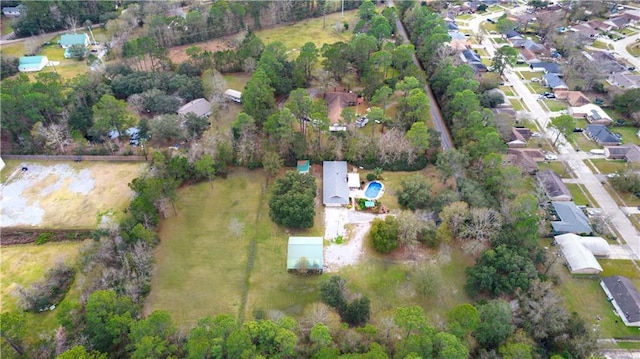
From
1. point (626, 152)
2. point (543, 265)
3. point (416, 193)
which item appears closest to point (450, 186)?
point (416, 193)

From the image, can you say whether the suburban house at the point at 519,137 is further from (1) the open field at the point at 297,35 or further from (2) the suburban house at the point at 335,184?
(1) the open field at the point at 297,35

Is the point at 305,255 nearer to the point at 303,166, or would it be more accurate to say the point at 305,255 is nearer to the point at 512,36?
the point at 303,166

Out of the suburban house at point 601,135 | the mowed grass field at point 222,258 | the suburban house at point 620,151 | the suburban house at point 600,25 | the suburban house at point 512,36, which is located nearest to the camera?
the mowed grass field at point 222,258

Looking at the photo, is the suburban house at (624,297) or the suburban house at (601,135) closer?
the suburban house at (624,297)

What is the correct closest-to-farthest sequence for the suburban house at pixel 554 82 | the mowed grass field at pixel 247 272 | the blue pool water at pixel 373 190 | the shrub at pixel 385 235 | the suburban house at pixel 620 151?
the mowed grass field at pixel 247 272 → the shrub at pixel 385 235 → the blue pool water at pixel 373 190 → the suburban house at pixel 620 151 → the suburban house at pixel 554 82

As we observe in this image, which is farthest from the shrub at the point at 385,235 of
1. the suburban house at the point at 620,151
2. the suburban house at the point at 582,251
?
the suburban house at the point at 620,151

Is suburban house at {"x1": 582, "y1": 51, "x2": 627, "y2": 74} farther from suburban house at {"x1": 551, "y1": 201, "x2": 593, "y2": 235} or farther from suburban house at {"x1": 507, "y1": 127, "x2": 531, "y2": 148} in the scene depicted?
suburban house at {"x1": 551, "y1": 201, "x2": 593, "y2": 235}
